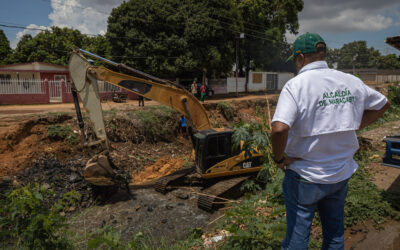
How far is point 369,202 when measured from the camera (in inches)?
157

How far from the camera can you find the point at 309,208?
185cm

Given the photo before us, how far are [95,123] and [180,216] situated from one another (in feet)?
10.2

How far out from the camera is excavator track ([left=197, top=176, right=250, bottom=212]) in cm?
626

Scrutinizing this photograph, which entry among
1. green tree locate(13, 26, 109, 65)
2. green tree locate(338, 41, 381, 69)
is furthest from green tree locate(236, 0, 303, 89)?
green tree locate(338, 41, 381, 69)

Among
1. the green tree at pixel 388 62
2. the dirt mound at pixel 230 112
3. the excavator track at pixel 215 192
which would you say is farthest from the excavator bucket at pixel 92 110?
the green tree at pixel 388 62

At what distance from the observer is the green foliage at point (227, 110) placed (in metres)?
16.8

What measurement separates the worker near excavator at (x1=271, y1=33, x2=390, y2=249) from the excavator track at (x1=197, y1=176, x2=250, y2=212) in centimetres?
439

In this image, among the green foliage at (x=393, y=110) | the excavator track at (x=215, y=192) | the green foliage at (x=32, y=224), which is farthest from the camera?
the green foliage at (x=393, y=110)

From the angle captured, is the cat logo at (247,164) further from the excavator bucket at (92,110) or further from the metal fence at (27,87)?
the metal fence at (27,87)

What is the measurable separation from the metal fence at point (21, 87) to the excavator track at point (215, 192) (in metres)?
14.5

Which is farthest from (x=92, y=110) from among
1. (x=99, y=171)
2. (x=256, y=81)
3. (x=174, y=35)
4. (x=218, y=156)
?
(x=256, y=81)

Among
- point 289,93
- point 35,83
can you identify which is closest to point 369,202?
point 289,93

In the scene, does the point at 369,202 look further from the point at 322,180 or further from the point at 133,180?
the point at 133,180

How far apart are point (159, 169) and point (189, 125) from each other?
3.38 m
